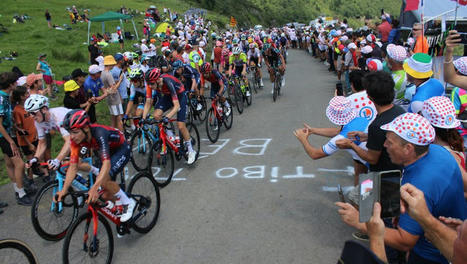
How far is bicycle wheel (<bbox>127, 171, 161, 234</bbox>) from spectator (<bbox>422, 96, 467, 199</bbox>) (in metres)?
3.64

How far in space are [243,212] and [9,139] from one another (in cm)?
410

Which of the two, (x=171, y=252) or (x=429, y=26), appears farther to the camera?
(x=429, y=26)

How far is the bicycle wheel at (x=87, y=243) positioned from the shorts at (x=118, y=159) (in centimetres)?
74

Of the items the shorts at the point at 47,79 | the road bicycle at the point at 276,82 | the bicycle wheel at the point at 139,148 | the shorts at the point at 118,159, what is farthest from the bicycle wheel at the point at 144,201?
the shorts at the point at 47,79

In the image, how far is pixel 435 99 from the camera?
3.21 m

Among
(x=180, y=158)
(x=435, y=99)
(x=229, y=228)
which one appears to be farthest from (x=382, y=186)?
(x=180, y=158)

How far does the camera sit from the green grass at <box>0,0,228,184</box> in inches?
673

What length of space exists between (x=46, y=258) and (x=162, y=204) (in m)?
1.78

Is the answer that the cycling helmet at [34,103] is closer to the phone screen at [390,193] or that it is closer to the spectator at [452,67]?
the phone screen at [390,193]

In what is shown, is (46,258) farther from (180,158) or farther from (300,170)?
(300,170)

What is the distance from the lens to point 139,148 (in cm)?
677

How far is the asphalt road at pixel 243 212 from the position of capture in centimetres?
412

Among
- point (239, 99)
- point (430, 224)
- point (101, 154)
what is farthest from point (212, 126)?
point (430, 224)

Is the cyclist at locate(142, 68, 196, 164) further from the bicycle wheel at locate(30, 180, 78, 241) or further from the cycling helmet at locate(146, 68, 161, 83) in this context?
the bicycle wheel at locate(30, 180, 78, 241)
